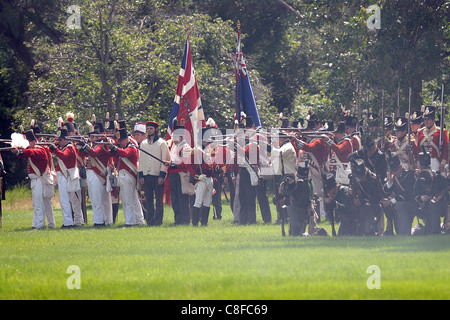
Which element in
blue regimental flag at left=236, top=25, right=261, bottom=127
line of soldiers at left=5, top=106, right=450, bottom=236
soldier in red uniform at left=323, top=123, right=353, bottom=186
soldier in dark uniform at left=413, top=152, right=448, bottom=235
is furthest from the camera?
blue regimental flag at left=236, top=25, right=261, bottom=127

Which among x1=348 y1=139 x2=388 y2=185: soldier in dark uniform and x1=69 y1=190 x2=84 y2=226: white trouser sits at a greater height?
x1=348 y1=139 x2=388 y2=185: soldier in dark uniform

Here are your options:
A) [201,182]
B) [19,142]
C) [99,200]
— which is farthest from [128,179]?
[19,142]

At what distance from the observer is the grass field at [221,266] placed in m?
9.55

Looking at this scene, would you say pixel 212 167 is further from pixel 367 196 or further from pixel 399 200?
pixel 399 200

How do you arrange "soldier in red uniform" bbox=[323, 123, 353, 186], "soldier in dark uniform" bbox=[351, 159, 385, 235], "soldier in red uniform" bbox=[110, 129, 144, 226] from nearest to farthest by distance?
"soldier in dark uniform" bbox=[351, 159, 385, 235] → "soldier in red uniform" bbox=[323, 123, 353, 186] → "soldier in red uniform" bbox=[110, 129, 144, 226]

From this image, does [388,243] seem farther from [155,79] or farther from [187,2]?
[187,2]

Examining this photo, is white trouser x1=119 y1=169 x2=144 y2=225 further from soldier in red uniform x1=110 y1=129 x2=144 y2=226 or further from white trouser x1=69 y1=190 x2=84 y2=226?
white trouser x1=69 y1=190 x2=84 y2=226

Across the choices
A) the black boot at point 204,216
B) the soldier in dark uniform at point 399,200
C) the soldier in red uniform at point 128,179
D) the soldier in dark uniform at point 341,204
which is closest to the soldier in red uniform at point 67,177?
the soldier in red uniform at point 128,179

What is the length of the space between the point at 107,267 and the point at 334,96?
13.2 m

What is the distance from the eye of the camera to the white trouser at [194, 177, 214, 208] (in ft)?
59.0

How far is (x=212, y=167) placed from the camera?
18.6 metres

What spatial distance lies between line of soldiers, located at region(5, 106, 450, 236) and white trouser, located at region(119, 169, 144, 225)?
0.02 meters

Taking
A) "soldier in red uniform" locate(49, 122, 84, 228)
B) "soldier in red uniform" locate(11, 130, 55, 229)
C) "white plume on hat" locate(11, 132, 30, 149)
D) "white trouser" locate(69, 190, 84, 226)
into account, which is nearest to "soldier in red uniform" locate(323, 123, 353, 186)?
"soldier in red uniform" locate(49, 122, 84, 228)
